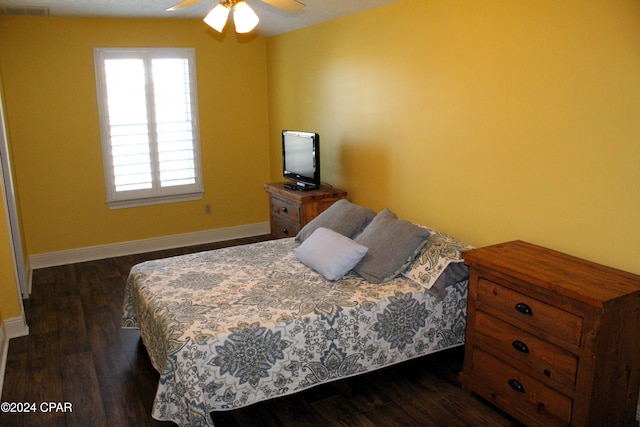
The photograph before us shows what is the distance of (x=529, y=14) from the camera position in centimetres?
288

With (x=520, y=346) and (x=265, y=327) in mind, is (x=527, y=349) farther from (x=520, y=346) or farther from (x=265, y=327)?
(x=265, y=327)

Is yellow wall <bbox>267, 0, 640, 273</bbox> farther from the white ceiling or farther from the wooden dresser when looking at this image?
the wooden dresser

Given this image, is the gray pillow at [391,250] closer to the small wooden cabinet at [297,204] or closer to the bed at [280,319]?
the bed at [280,319]

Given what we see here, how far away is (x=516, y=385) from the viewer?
103 inches

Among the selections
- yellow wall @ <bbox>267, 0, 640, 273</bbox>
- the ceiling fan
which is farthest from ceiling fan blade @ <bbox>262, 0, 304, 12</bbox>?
yellow wall @ <bbox>267, 0, 640, 273</bbox>

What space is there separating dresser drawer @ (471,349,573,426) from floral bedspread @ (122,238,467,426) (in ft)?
1.20

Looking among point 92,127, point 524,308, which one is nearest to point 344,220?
point 524,308

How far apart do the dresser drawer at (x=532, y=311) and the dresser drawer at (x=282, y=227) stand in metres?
2.21

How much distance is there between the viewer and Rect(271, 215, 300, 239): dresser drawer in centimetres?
473

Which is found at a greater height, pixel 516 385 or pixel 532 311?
pixel 532 311

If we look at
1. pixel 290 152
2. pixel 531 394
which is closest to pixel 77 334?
pixel 290 152

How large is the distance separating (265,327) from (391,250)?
1000 mm

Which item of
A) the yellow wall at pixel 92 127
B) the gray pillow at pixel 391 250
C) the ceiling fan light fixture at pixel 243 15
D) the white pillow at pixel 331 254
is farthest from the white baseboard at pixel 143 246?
the ceiling fan light fixture at pixel 243 15

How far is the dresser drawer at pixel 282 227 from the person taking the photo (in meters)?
4.73
